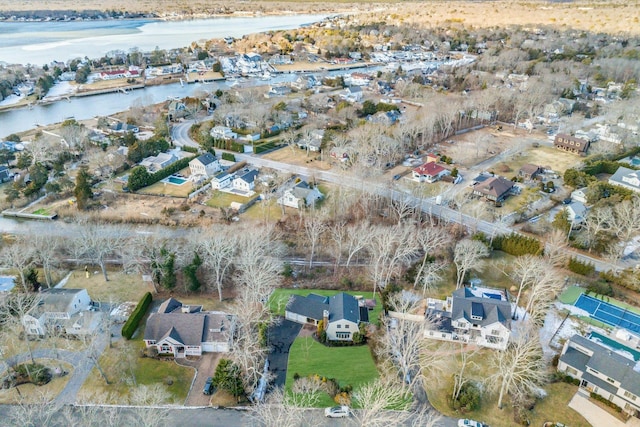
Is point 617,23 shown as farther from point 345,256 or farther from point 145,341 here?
point 145,341

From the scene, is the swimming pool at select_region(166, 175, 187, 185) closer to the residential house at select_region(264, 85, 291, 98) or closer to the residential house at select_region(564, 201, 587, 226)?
the residential house at select_region(264, 85, 291, 98)

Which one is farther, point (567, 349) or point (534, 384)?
point (567, 349)

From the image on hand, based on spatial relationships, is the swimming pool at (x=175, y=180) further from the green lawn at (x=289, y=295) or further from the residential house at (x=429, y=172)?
the residential house at (x=429, y=172)

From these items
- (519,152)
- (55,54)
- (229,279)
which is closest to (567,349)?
(229,279)

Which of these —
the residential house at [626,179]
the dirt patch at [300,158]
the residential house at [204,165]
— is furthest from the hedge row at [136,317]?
the residential house at [626,179]

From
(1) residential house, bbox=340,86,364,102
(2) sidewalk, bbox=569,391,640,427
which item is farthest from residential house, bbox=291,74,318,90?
(2) sidewalk, bbox=569,391,640,427

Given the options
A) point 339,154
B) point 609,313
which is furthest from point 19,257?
point 609,313
